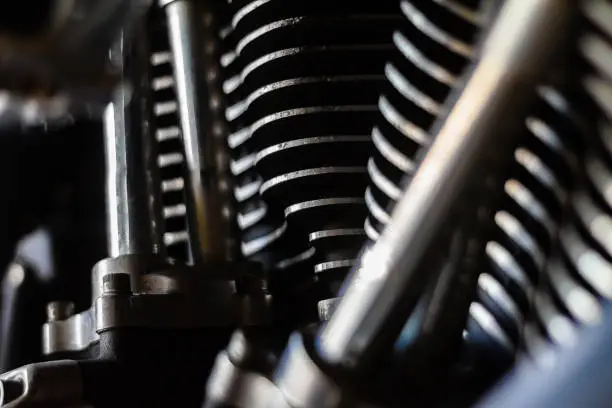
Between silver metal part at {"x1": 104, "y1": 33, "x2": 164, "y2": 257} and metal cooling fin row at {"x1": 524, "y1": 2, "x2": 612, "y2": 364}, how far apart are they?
30 centimetres

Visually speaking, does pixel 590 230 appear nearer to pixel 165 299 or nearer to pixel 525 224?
pixel 525 224

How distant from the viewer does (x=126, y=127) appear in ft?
2.18

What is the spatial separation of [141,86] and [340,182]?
180mm

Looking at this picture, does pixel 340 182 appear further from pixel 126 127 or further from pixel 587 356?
pixel 587 356

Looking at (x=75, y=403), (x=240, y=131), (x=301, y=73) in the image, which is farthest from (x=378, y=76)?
(x=75, y=403)

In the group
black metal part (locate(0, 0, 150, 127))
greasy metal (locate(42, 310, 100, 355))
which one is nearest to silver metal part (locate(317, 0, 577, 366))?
black metal part (locate(0, 0, 150, 127))

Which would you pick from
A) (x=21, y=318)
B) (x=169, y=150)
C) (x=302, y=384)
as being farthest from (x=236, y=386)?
(x=21, y=318)

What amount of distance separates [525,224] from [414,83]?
108mm

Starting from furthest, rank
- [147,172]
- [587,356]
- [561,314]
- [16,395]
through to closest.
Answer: [147,172]
[16,395]
[561,314]
[587,356]

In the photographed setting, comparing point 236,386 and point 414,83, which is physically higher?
point 414,83

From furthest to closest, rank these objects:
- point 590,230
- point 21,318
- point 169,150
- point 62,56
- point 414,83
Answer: point 21,318
point 169,150
point 414,83
point 590,230
point 62,56

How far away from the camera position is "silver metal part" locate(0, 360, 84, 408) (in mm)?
539

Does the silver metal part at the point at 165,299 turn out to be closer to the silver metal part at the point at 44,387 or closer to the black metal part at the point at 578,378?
the silver metal part at the point at 44,387

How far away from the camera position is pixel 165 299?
1.92 feet
